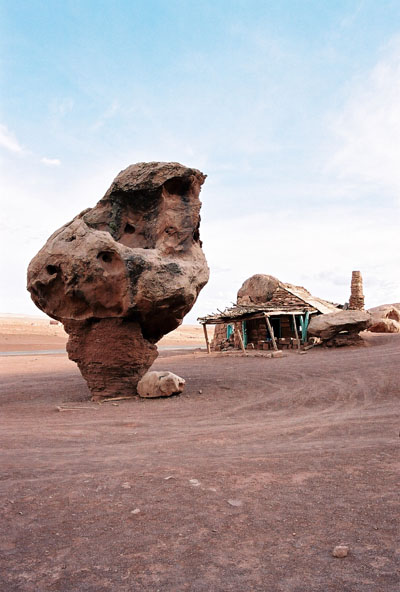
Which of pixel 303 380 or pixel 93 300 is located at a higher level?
pixel 93 300

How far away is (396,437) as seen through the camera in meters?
5.93

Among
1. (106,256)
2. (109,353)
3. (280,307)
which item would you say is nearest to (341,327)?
(280,307)

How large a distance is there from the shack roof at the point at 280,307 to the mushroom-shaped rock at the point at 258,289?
1.19 ft

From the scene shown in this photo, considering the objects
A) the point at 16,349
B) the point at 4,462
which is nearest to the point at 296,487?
the point at 4,462

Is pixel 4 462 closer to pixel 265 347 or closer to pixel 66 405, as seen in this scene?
pixel 66 405

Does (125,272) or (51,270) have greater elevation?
(51,270)

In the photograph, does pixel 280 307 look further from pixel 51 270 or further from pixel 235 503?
pixel 235 503

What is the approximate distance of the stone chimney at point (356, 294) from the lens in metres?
30.0

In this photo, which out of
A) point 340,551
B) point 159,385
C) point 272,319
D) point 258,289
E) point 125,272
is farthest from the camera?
point 258,289

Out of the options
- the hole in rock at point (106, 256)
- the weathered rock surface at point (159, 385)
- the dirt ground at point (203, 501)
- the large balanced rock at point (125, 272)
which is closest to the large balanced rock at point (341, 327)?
the large balanced rock at point (125, 272)

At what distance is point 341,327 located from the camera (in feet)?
70.3

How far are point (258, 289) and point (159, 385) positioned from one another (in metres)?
18.1

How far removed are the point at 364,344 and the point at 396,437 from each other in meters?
16.3

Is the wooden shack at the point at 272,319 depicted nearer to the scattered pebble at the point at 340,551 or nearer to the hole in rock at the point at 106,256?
the hole in rock at the point at 106,256
